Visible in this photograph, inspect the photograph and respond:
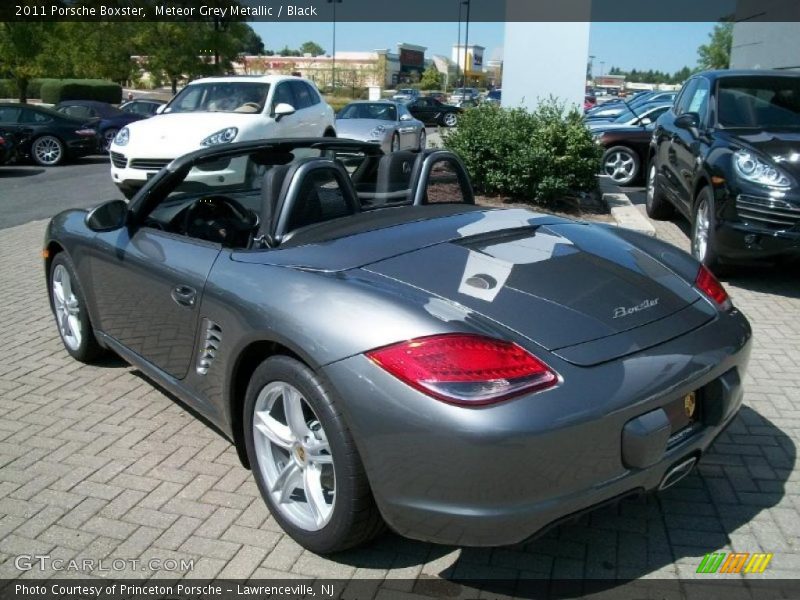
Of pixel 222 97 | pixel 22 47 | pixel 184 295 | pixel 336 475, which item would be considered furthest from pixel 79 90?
pixel 336 475

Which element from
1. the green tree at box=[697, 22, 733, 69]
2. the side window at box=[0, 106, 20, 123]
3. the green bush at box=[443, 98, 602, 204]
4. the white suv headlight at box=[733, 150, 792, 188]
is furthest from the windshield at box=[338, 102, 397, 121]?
the green tree at box=[697, 22, 733, 69]

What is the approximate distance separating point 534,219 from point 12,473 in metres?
2.68

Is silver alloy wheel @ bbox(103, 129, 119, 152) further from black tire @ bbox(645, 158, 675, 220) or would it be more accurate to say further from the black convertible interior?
the black convertible interior

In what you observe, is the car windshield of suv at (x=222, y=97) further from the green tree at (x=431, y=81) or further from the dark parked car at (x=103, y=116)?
the green tree at (x=431, y=81)

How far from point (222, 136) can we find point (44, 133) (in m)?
9.31

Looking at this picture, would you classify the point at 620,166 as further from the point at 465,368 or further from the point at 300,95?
the point at 465,368

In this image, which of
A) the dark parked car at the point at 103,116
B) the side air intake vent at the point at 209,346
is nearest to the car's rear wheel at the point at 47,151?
the dark parked car at the point at 103,116

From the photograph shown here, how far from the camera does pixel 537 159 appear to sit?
8984 millimetres

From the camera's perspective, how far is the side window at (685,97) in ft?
26.9

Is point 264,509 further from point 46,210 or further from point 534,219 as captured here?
point 46,210

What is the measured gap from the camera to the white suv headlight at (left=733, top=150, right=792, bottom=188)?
5.82m

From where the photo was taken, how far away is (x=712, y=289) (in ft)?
10.4

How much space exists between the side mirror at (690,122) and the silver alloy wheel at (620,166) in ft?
16.1

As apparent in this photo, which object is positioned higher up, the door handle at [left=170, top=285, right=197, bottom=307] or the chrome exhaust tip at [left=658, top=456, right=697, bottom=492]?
the door handle at [left=170, top=285, right=197, bottom=307]
